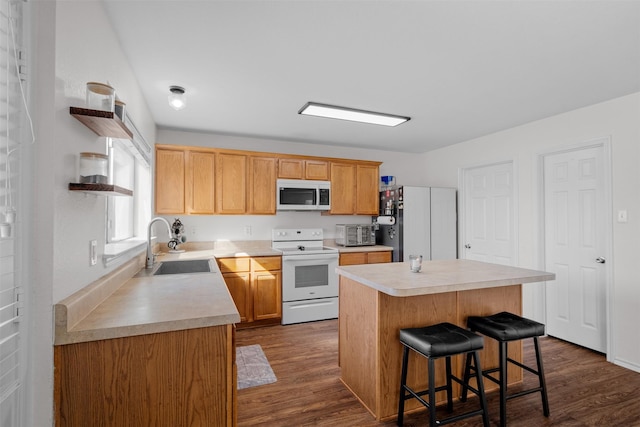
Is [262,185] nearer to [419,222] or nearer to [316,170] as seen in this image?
[316,170]

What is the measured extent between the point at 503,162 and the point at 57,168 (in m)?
4.30

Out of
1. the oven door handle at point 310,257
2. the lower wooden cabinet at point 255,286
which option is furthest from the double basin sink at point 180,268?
the oven door handle at point 310,257

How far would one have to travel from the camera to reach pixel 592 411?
2.12m

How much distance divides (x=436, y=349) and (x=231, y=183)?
3007 millimetres

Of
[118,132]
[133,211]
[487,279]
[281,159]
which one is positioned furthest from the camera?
[281,159]

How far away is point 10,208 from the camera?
979 mm

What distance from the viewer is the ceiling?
5.57 feet

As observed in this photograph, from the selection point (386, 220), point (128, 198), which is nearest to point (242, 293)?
point (128, 198)

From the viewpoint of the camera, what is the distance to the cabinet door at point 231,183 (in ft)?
12.8

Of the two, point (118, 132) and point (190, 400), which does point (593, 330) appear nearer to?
point (190, 400)

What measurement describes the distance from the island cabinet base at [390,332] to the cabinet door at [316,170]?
7.01ft

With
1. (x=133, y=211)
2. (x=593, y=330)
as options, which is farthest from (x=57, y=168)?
(x=593, y=330)

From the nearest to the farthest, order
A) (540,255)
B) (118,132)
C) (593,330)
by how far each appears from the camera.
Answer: (118,132) → (593,330) → (540,255)

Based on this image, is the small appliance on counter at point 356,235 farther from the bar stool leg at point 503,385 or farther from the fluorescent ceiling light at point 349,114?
the bar stool leg at point 503,385
